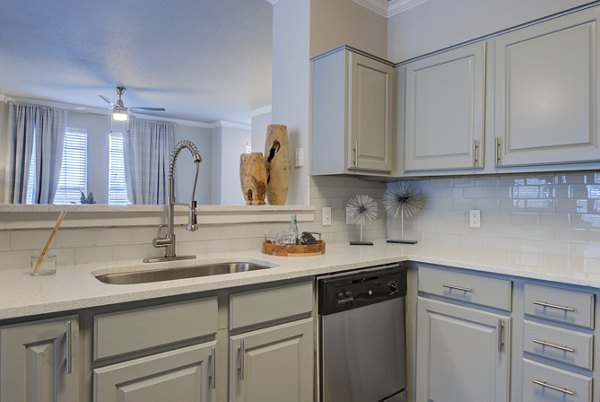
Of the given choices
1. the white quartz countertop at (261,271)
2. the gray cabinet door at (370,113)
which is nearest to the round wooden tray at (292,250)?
the white quartz countertop at (261,271)

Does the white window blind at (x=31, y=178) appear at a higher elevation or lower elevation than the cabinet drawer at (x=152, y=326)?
higher

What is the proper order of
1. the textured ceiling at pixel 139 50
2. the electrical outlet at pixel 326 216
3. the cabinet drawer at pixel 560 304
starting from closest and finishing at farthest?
the cabinet drawer at pixel 560 304 < the electrical outlet at pixel 326 216 < the textured ceiling at pixel 139 50

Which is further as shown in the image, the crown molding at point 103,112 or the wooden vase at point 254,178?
the crown molding at point 103,112

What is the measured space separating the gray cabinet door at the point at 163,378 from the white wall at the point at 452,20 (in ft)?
7.31

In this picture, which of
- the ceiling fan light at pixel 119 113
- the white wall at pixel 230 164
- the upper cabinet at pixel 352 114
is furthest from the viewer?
the white wall at pixel 230 164

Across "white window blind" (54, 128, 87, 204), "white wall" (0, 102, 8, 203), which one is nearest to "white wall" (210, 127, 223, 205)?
"white window blind" (54, 128, 87, 204)

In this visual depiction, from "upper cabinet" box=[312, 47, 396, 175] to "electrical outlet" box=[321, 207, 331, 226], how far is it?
27 centimetres

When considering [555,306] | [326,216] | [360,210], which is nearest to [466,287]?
[555,306]

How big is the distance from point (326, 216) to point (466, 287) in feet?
3.10

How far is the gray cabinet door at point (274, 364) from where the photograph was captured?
1.41 m

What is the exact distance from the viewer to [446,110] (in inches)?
85.8

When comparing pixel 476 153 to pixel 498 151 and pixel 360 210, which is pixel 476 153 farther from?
pixel 360 210

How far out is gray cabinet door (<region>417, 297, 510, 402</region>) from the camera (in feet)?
5.50

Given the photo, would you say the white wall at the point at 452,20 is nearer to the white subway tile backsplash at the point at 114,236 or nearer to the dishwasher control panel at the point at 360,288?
the dishwasher control panel at the point at 360,288
